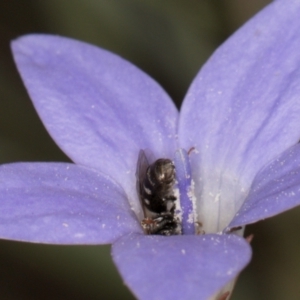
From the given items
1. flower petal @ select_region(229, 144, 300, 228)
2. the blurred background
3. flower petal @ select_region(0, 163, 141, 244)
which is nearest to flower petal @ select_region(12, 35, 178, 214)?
flower petal @ select_region(0, 163, 141, 244)

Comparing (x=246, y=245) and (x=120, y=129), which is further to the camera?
(x=120, y=129)

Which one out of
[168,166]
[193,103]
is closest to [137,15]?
[193,103]

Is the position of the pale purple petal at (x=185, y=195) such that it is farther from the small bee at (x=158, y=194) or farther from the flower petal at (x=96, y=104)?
the flower petal at (x=96, y=104)

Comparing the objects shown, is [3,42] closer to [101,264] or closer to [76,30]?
[76,30]

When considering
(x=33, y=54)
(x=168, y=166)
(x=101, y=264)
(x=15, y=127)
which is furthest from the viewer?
(x=15, y=127)

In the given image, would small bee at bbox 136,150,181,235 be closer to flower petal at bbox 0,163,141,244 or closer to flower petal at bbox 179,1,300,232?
flower petal at bbox 0,163,141,244

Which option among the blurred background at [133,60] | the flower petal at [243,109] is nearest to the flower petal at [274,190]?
the flower petal at [243,109]
